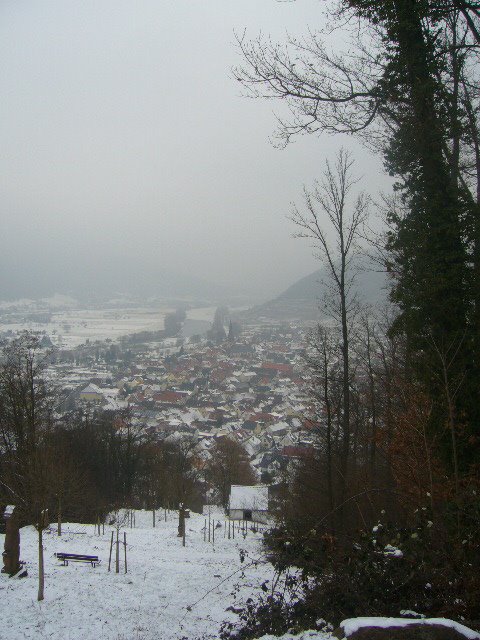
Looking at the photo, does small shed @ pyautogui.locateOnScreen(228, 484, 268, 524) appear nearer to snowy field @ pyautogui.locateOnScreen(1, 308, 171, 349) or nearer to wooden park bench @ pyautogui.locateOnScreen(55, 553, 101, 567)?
wooden park bench @ pyautogui.locateOnScreen(55, 553, 101, 567)

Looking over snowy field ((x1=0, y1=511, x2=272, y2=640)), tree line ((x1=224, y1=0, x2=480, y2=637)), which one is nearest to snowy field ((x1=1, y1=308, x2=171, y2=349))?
snowy field ((x1=0, y1=511, x2=272, y2=640))

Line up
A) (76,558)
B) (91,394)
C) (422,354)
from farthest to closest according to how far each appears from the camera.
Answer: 1. (91,394)
2. (76,558)
3. (422,354)

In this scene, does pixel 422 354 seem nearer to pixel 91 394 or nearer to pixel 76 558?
pixel 76 558

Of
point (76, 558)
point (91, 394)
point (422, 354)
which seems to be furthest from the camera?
point (91, 394)

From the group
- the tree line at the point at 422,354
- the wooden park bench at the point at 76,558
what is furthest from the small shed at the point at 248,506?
the tree line at the point at 422,354

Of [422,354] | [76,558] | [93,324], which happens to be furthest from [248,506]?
[93,324]
